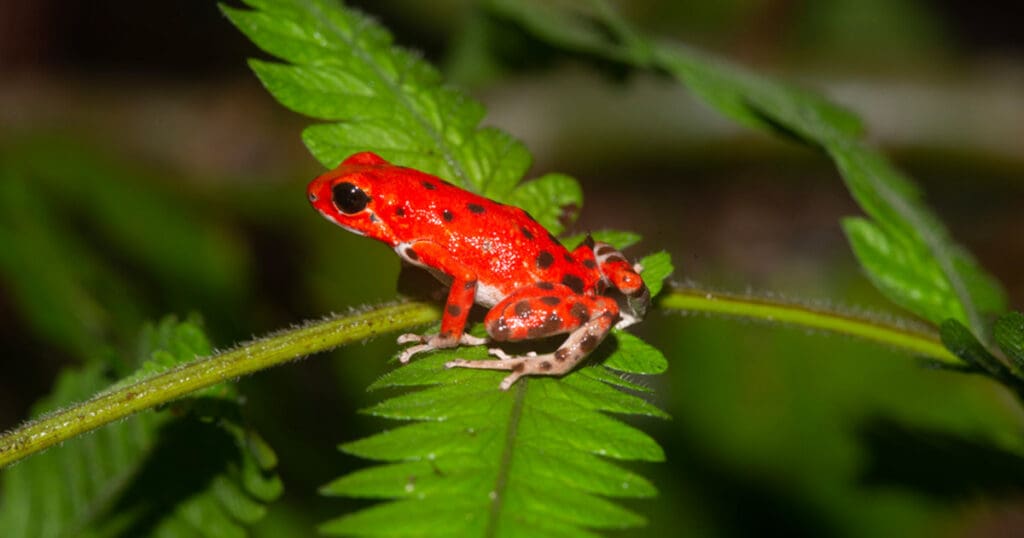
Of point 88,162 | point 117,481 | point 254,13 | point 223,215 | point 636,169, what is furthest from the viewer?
point 636,169

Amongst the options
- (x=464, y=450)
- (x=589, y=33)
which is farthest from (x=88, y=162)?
(x=464, y=450)

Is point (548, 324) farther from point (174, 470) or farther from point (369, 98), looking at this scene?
point (174, 470)

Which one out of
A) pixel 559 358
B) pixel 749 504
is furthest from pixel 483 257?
pixel 749 504

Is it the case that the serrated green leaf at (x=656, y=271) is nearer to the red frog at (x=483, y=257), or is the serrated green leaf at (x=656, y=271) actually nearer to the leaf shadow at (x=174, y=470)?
the red frog at (x=483, y=257)

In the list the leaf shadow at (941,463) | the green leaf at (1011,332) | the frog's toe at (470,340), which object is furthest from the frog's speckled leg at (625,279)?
the leaf shadow at (941,463)

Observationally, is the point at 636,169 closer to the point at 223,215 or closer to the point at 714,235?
the point at 714,235

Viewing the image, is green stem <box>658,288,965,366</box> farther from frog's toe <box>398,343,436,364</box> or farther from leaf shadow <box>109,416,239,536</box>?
leaf shadow <box>109,416,239,536</box>
